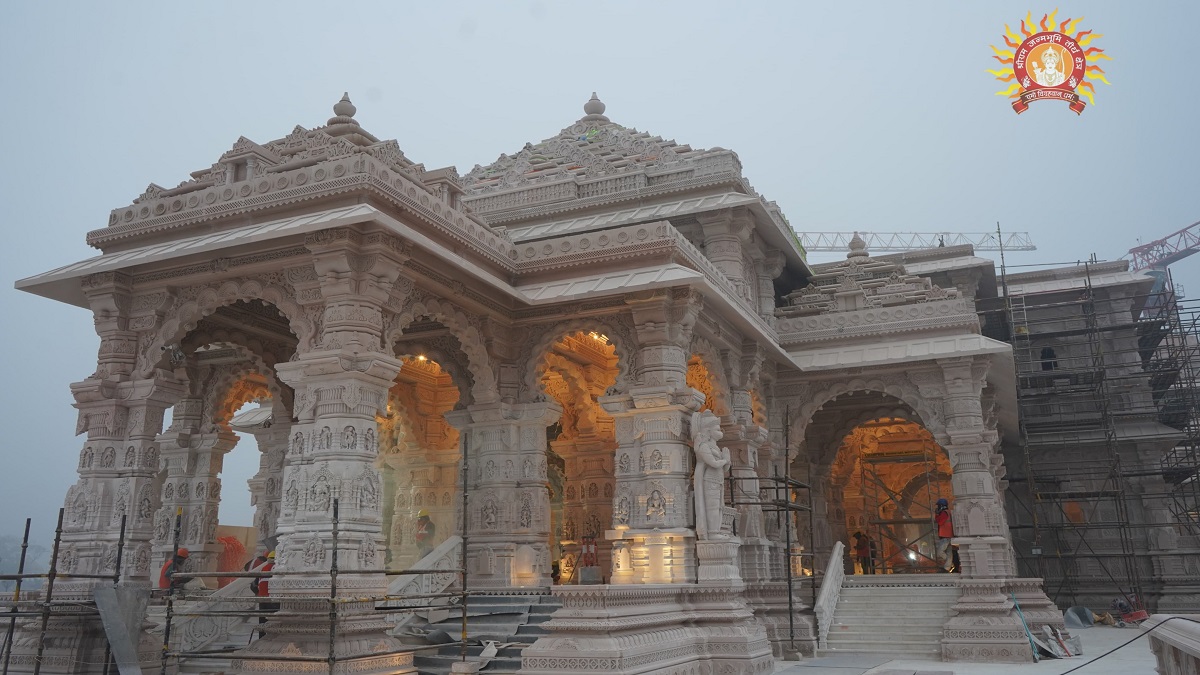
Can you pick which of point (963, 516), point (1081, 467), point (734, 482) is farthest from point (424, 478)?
point (1081, 467)

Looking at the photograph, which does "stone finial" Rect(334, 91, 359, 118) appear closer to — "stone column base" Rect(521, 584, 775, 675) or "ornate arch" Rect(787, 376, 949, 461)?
"stone column base" Rect(521, 584, 775, 675)

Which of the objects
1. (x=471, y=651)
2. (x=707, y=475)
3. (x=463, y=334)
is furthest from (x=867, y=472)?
(x=471, y=651)

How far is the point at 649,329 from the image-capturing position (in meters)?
12.8

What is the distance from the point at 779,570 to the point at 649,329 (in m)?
6.10

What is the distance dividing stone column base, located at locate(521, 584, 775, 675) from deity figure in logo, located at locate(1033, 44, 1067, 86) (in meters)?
15.3

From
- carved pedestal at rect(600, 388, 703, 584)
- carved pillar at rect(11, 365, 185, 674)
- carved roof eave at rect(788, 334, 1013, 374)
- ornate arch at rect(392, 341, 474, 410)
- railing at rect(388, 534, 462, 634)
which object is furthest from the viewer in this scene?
carved roof eave at rect(788, 334, 1013, 374)

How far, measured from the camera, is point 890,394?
17422 mm

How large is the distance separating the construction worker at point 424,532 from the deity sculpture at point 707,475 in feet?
18.6

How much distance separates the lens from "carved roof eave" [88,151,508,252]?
418 inches

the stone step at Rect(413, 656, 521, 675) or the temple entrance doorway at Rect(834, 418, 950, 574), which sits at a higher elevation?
the temple entrance doorway at Rect(834, 418, 950, 574)

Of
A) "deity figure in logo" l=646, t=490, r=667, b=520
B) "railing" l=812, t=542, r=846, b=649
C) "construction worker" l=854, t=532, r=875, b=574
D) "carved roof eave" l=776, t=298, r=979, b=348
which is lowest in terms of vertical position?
"railing" l=812, t=542, r=846, b=649

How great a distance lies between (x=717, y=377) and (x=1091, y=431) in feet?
47.2

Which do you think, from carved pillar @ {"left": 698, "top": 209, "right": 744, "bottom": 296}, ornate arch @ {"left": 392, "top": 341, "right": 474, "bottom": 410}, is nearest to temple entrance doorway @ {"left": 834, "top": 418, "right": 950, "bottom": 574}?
carved pillar @ {"left": 698, "top": 209, "right": 744, "bottom": 296}

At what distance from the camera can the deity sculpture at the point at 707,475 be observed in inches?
492
